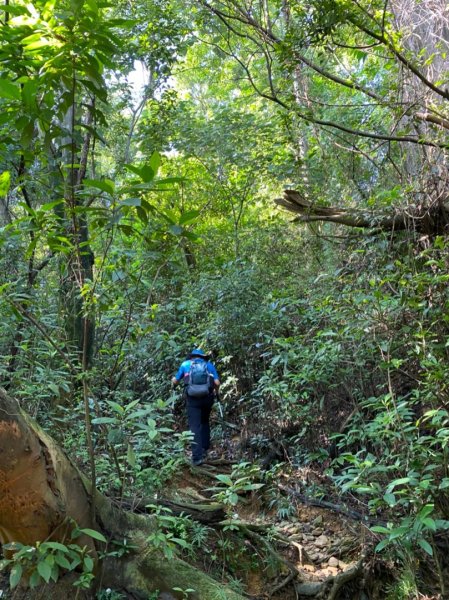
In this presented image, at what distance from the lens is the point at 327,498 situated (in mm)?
5805

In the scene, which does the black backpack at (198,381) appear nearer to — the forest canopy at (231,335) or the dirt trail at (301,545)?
the forest canopy at (231,335)

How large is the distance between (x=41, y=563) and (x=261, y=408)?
187 inches

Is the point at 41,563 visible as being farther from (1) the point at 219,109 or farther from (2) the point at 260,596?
(1) the point at 219,109

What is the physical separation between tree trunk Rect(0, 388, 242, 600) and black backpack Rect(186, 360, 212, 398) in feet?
10.6

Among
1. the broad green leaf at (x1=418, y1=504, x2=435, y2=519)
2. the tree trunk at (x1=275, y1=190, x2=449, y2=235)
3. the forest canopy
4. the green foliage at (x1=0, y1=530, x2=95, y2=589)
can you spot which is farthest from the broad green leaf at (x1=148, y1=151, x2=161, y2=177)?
the tree trunk at (x1=275, y1=190, x2=449, y2=235)

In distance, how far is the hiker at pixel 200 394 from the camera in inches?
282

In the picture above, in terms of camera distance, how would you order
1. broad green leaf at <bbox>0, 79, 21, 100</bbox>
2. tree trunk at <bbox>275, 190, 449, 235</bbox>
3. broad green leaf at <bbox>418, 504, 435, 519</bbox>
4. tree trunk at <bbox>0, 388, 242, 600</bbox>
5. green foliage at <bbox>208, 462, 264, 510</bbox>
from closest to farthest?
broad green leaf at <bbox>0, 79, 21, 100</bbox> < tree trunk at <bbox>0, 388, 242, 600</bbox> < broad green leaf at <bbox>418, 504, 435, 519</bbox> < green foliage at <bbox>208, 462, 264, 510</bbox> < tree trunk at <bbox>275, 190, 449, 235</bbox>

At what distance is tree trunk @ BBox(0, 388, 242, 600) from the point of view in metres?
2.81

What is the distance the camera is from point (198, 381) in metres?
7.18

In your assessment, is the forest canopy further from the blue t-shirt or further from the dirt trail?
the blue t-shirt

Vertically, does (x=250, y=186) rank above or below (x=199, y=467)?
above

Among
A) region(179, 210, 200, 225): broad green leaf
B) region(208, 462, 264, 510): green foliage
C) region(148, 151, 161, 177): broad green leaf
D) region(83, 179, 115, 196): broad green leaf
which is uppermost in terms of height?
region(148, 151, 161, 177): broad green leaf

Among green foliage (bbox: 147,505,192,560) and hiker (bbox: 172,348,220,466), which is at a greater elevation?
hiker (bbox: 172,348,220,466)

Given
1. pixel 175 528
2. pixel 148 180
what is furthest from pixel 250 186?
pixel 148 180
